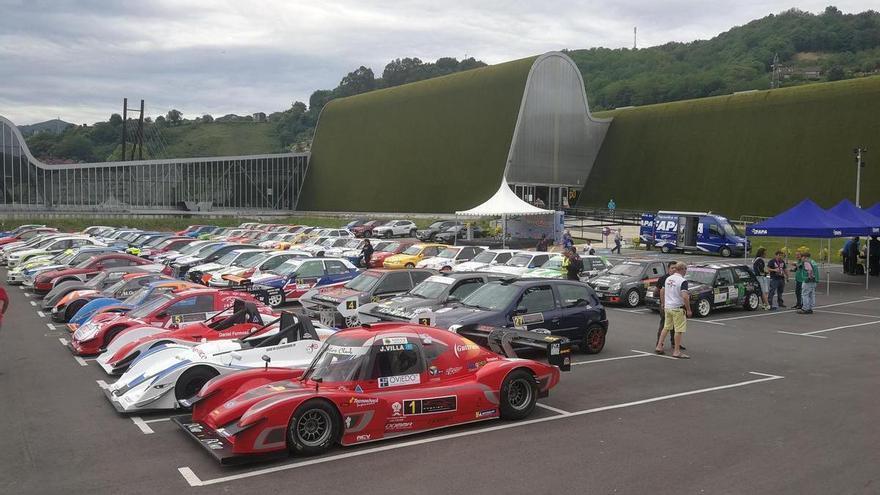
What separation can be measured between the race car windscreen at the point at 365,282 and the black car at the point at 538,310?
3689 millimetres

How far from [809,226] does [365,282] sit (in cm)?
1550

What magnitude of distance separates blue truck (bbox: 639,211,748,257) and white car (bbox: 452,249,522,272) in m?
16.4

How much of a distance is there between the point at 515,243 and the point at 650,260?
1620cm

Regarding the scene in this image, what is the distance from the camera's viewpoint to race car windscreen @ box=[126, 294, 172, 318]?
→ 1380cm

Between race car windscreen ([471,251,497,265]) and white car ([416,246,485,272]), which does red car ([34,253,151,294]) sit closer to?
white car ([416,246,485,272])

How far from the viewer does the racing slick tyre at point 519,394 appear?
29.4 ft

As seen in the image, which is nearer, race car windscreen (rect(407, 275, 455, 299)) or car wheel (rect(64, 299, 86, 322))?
race car windscreen (rect(407, 275, 455, 299))

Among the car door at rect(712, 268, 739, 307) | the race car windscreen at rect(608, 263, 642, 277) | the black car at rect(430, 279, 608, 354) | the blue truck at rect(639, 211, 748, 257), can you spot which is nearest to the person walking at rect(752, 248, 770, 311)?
the car door at rect(712, 268, 739, 307)

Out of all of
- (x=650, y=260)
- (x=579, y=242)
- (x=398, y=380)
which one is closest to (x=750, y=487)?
(x=398, y=380)

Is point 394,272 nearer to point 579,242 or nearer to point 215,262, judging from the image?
point 215,262

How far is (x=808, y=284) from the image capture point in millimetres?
19172

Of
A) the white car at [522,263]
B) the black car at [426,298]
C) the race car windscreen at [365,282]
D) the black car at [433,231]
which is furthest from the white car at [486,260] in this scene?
the black car at [433,231]

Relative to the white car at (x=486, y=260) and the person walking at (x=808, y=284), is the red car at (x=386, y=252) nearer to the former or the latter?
the white car at (x=486, y=260)

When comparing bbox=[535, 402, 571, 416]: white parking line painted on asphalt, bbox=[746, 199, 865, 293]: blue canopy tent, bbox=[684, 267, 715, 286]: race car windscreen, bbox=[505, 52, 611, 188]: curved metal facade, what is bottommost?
bbox=[535, 402, 571, 416]: white parking line painted on asphalt
